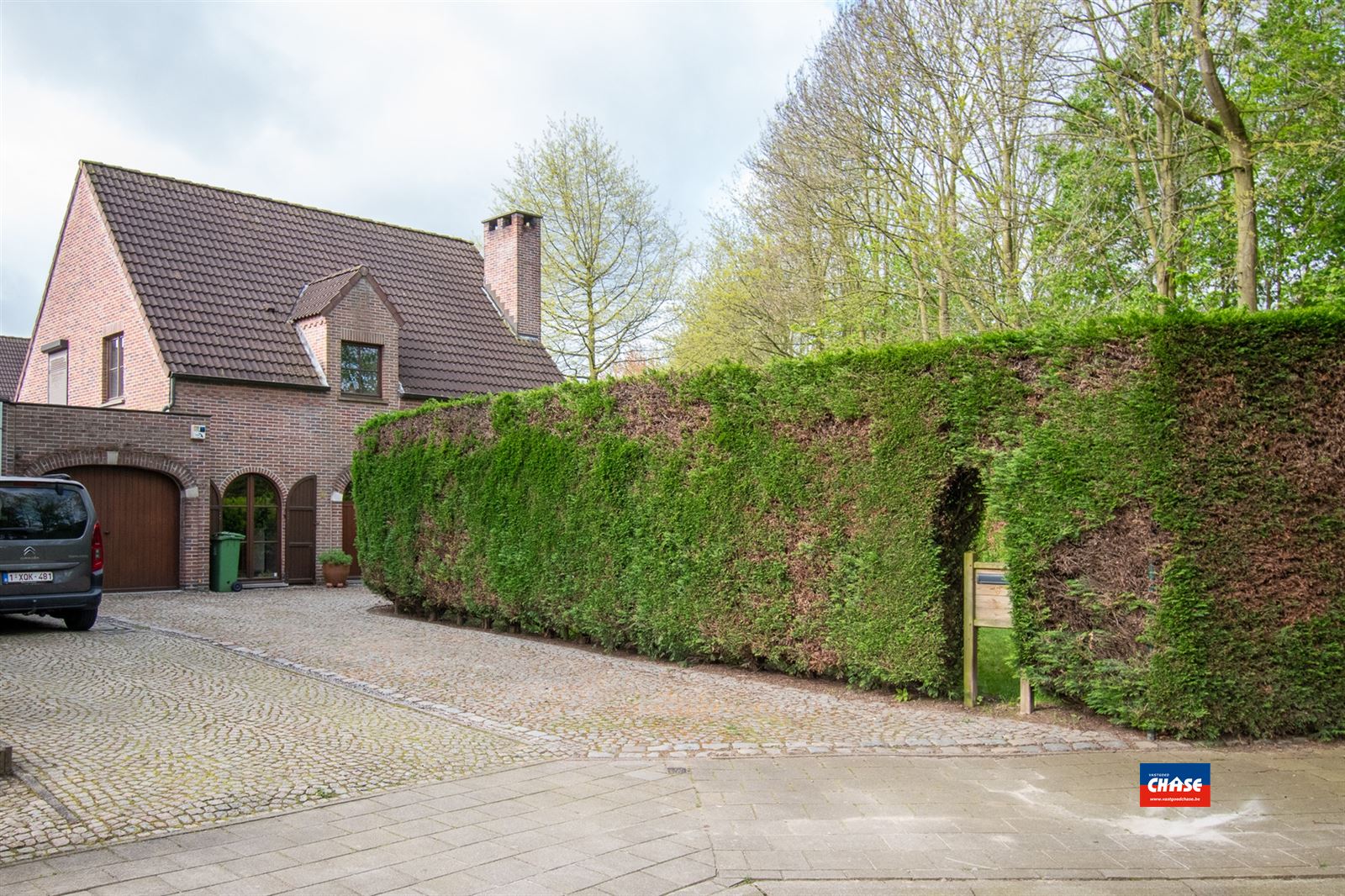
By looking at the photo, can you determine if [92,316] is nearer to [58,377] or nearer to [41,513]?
[58,377]

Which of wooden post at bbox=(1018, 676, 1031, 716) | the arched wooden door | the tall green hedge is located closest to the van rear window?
the tall green hedge

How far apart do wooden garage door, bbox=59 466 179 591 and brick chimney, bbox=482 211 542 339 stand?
1061cm

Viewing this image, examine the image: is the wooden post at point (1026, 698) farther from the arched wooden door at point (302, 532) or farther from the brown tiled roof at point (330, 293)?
the brown tiled roof at point (330, 293)

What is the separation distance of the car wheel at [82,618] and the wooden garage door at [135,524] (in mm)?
6021

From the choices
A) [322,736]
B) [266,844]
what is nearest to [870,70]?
[322,736]

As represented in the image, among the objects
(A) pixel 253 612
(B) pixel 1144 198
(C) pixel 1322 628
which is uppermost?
(B) pixel 1144 198

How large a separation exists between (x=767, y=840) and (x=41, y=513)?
11.5 metres

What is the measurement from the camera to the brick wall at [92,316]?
20703 millimetres

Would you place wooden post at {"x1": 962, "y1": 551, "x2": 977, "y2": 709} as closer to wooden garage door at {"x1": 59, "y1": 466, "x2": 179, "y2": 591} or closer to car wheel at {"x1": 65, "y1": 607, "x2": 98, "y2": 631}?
car wheel at {"x1": 65, "y1": 607, "x2": 98, "y2": 631}

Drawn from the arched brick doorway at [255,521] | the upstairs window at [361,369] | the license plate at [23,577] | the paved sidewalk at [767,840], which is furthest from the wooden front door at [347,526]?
the paved sidewalk at [767,840]

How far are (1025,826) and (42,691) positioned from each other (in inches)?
329

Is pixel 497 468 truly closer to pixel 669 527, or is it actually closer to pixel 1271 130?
pixel 669 527

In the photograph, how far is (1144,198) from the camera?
1723 centimetres

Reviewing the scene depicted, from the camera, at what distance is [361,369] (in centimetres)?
2245
